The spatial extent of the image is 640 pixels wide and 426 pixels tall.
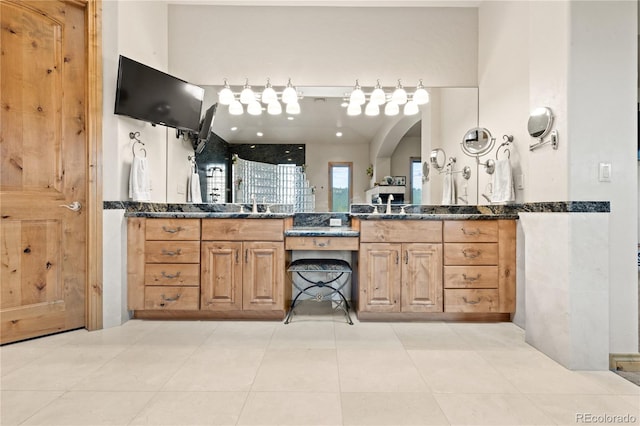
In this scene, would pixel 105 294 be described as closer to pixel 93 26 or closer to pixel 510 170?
pixel 93 26

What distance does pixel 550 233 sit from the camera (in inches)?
73.0

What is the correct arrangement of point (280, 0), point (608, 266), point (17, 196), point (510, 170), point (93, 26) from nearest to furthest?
point (608, 266) < point (17, 196) < point (93, 26) < point (510, 170) < point (280, 0)

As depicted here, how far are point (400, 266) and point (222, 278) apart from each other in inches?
53.6

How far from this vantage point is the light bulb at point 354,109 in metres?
3.03

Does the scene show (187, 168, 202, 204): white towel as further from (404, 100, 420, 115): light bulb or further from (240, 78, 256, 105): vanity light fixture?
(404, 100, 420, 115): light bulb

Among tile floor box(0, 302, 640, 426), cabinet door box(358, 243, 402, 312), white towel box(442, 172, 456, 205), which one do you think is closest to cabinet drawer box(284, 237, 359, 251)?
cabinet door box(358, 243, 402, 312)

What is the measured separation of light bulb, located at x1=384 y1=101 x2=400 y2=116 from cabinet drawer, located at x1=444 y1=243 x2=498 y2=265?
1.36 meters

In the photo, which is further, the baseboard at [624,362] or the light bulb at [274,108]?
the light bulb at [274,108]

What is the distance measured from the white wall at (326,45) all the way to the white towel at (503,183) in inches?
40.8

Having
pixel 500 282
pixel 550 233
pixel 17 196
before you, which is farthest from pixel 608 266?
pixel 17 196

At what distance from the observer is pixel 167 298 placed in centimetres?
245

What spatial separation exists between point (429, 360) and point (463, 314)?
82 cm

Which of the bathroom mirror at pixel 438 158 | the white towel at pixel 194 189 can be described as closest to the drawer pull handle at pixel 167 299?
the white towel at pixel 194 189

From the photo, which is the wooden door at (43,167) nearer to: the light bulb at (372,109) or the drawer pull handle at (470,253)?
the light bulb at (372,109)
